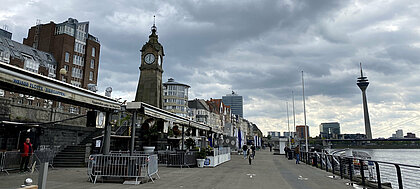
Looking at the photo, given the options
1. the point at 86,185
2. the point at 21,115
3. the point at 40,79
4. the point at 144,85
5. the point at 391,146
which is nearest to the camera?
the point at 40,79

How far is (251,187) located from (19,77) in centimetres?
880

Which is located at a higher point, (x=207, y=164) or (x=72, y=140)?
(x=72, y=140)

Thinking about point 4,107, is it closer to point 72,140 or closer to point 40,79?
point 72,140

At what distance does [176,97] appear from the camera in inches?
3364

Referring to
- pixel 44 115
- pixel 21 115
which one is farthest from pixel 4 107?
pixel 44 115

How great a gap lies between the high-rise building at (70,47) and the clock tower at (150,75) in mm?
27010

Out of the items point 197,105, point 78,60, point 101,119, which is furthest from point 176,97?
point 101,119

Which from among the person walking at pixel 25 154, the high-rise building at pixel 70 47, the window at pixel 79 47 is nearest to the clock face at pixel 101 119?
the person walking at pixel 25 154

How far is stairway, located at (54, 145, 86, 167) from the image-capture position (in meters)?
19.5

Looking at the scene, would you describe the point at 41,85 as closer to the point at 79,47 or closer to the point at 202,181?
the point at 202,181

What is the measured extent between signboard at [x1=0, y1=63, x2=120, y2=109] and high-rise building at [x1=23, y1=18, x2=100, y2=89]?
45.7 meters

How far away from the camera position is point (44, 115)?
1029 inches

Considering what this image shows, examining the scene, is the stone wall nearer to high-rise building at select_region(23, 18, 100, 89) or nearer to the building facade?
high-rise building at select_region(23, 18, 100, 89)

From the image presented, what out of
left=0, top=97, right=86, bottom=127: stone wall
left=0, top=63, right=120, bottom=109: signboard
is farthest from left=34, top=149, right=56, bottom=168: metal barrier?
left=0, top=63, right=120, bottom=109: signboard
